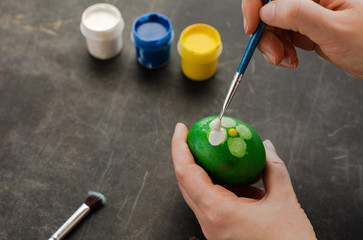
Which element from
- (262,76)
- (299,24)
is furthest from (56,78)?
(299,24)

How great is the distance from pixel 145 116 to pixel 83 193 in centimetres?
37

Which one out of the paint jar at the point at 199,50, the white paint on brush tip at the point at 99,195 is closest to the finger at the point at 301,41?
the paint jar at the point at 199,50

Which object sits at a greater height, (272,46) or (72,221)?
(272,46)

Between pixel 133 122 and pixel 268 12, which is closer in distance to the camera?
pixel 268 12

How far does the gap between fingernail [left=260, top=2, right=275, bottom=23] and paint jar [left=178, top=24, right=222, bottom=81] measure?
370 millimetres

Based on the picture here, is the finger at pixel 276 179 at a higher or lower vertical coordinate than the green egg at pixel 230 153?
lower

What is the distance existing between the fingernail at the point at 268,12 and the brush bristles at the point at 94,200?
2.53 ft

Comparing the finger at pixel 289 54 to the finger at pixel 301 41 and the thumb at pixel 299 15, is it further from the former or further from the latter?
the thumb at pixel 299 15

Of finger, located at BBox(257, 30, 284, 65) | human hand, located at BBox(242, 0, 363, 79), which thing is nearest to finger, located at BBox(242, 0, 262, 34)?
human hand, located at BBox(242, 0, 363, 79)

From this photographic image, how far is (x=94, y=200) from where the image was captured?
3.80ft

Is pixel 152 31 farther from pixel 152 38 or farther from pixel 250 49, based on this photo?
pixel 250 49

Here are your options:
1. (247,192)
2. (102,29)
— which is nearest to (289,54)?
(247,192)

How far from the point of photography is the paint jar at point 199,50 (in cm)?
135

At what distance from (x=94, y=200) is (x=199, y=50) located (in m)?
0.68
